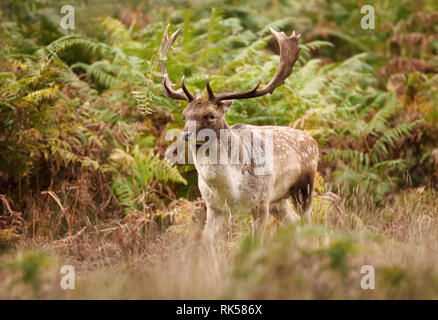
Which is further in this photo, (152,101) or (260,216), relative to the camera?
(152,101)

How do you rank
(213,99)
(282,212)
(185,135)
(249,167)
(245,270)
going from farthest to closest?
1. (282,212)
2. (249,167)
3. (213,99)
4. (185,135)
5. (245,270)

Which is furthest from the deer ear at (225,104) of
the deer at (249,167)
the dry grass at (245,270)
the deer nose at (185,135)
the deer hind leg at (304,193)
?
the deer hind leg at (304,193)

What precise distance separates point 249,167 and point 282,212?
1.17 metres

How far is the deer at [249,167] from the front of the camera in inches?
175

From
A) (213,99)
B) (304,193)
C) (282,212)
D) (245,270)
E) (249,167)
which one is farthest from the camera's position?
(282,212)

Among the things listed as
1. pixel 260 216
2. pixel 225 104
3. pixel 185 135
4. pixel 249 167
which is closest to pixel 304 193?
pixel 260 216

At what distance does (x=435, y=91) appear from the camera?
28.0 ft

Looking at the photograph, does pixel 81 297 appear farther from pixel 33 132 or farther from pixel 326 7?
pixel 326 7

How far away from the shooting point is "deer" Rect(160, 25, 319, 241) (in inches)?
175

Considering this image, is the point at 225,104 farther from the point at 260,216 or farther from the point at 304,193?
the point at 304,193

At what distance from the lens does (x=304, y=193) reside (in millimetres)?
5559

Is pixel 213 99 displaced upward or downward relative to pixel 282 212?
upward

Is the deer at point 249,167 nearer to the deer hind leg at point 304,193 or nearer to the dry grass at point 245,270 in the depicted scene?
the deer hind leg at point 304,193

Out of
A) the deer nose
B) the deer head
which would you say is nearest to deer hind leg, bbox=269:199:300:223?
the deer head
